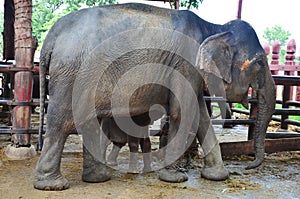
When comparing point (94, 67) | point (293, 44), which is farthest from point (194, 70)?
point (293, 44)

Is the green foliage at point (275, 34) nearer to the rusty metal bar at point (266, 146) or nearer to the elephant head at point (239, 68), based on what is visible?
the rusty metal bar at point (266, 146)

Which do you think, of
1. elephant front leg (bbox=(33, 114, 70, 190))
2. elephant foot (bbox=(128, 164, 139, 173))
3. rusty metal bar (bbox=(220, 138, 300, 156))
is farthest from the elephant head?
elephant front leg (bbox=(33, 114, 70, 190))

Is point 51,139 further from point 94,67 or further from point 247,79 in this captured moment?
point 247,79

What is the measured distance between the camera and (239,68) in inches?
133

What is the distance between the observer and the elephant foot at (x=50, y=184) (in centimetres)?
300

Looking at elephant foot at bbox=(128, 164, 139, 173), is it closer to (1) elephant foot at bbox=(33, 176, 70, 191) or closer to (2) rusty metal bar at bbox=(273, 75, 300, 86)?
(1) elephant foot at bbox=(33, 176, 70, 191)

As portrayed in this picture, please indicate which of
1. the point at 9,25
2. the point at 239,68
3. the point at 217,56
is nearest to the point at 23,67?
the point at 217,56

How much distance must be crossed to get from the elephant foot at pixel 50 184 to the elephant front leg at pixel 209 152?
1.27 metres

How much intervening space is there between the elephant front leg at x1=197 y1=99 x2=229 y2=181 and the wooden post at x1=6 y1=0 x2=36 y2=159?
1.78 m

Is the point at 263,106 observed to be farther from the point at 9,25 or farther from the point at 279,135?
the point at 9,25

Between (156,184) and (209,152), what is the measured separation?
24.1 inches

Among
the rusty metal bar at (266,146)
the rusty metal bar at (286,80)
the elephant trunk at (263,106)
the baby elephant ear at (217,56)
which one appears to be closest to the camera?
the baby elephant ear at (217,56)

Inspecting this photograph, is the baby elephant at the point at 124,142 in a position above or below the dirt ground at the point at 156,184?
above

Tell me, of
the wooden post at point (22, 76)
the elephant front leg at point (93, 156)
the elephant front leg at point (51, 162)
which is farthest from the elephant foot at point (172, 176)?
the wooden post at point (22, 76)
